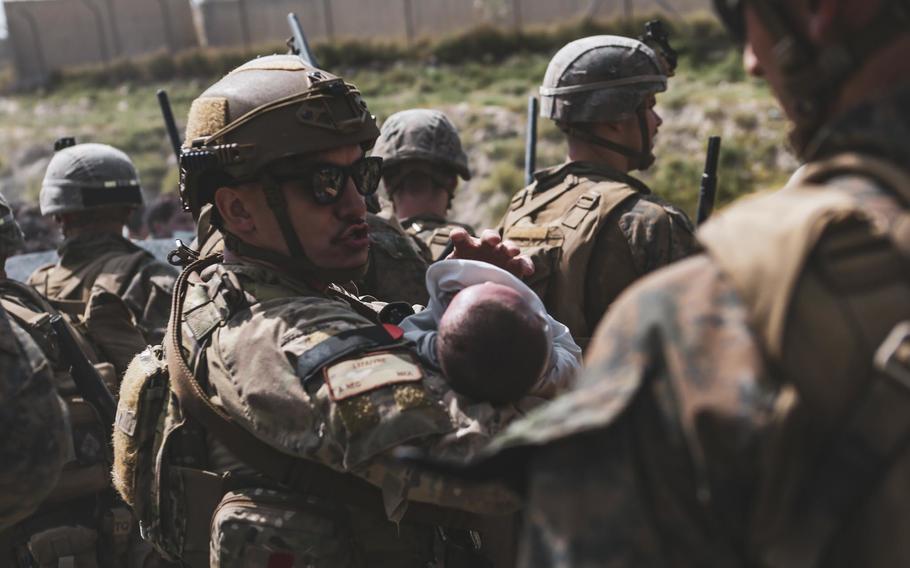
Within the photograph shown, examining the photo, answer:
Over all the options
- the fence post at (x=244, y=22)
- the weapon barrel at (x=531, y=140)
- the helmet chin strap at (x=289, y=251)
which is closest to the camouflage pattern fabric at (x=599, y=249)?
the helmet chin strap at (x=289, y=251)

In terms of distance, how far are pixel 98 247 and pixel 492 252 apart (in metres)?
3.65

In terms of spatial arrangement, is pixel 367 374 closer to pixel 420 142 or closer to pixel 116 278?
pixel 420 142

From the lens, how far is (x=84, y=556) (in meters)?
4.75

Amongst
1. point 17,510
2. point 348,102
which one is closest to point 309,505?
point 17,510

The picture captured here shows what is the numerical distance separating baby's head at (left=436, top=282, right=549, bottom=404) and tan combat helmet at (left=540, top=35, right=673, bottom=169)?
7.61 feet

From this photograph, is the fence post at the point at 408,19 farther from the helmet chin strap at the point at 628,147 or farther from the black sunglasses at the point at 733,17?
the black sunglasses at the point at 733,17

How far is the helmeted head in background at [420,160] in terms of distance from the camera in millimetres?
5793

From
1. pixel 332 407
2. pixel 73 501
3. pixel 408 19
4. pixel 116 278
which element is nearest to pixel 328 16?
pixel 408 19

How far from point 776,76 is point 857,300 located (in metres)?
0.44

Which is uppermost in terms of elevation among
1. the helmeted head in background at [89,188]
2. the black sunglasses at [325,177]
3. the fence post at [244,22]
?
the black sunglasses at [325,177]

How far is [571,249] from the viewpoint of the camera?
443 cm

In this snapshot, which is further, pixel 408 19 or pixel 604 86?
pixel 408 19

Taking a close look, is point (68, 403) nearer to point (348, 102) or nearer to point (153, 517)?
point (153, 517)

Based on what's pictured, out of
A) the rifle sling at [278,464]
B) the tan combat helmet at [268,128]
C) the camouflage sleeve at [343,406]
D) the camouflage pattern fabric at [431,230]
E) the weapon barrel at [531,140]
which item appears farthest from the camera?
the weapon barrel at [531,140]
